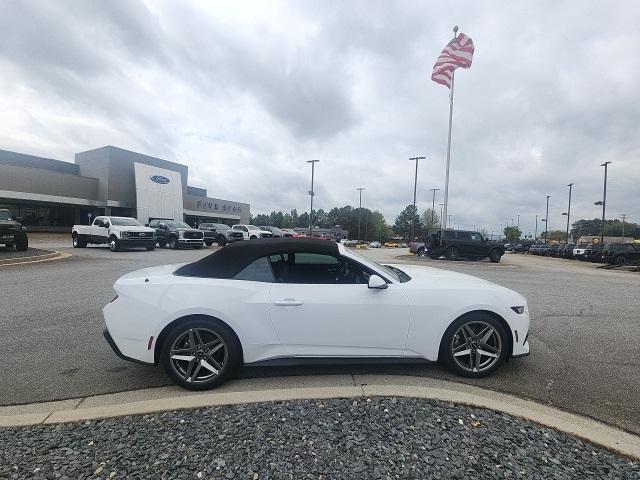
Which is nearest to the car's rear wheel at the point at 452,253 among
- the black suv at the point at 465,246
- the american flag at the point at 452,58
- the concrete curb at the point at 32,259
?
the black suv at the point at 465,246

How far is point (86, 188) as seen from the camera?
1780 inches

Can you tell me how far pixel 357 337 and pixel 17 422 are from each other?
2.65 meters

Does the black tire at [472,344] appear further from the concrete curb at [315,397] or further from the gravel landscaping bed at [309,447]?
the gravel landscaping bed at [309,447]

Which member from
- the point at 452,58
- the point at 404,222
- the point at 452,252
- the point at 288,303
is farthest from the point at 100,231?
the point at 404,222

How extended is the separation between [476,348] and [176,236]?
72.9 ft

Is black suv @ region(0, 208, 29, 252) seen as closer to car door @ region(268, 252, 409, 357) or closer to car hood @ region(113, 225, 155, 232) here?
car hood @ region(113, 225, 155, 232)

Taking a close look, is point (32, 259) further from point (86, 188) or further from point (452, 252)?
point (86, 188)

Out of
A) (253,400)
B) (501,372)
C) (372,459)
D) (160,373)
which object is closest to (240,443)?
(253,400)

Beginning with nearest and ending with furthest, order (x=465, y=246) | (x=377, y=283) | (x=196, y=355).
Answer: (x=196, y=355) → (x=377, y=283) → (x=465, y=246)

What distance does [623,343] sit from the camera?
15.6 ft

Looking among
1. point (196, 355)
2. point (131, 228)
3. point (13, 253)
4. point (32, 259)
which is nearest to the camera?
point (196, 355)

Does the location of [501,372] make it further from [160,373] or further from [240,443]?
[160,373]

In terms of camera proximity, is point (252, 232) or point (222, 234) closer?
point (222, 234)

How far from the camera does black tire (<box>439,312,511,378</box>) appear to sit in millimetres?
3449
